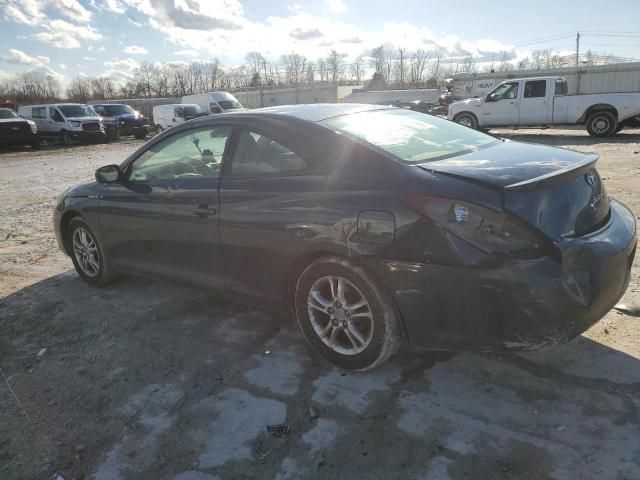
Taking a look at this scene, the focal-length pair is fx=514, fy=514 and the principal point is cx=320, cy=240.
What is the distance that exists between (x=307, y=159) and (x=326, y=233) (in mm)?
520

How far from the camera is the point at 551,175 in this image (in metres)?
2.61

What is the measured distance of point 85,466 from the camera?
2.47m

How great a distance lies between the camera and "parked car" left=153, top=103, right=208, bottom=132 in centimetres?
2703

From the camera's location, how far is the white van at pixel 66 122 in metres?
24.1

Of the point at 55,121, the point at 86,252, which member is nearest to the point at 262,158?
the point at 86,252

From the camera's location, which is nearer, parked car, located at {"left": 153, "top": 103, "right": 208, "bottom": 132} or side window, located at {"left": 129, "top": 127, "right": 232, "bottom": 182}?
side window, located at {"left": 129, "top": 127, "right": 232, "bottom": 182}

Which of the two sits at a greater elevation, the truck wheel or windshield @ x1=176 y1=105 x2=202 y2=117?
windshield @ x1=176 y1=105 x2=202 y2=117

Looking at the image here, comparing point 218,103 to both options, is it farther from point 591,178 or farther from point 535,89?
point 591,178

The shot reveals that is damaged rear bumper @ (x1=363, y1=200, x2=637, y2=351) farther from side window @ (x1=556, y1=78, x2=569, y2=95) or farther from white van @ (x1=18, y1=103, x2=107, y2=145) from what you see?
white van @ (x1=18, y1=103, x2=107, y2=145)

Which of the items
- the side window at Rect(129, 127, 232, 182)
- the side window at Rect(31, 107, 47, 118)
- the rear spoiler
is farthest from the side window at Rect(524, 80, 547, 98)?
the side window at Rect(31, 107, 47, 118)

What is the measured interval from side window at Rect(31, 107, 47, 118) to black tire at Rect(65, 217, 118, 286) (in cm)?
2331

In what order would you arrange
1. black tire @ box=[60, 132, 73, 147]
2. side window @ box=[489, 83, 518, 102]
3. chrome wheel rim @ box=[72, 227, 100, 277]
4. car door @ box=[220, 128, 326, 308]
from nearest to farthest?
car door @ box=[220, 128, 326, 308] < chrome wheel rim @ box=[72, 227, 100, 277] < side window @ box=[489, 83, 518, 102] < black tire @ box=[60, 132, 73, 147]

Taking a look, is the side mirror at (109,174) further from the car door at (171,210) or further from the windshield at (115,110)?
the windshield at (115,110)

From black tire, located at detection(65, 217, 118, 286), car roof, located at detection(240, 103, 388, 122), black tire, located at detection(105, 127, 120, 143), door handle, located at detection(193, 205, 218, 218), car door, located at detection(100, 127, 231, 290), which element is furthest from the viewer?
black tire, located at detection(105, 127, 120, 143)
